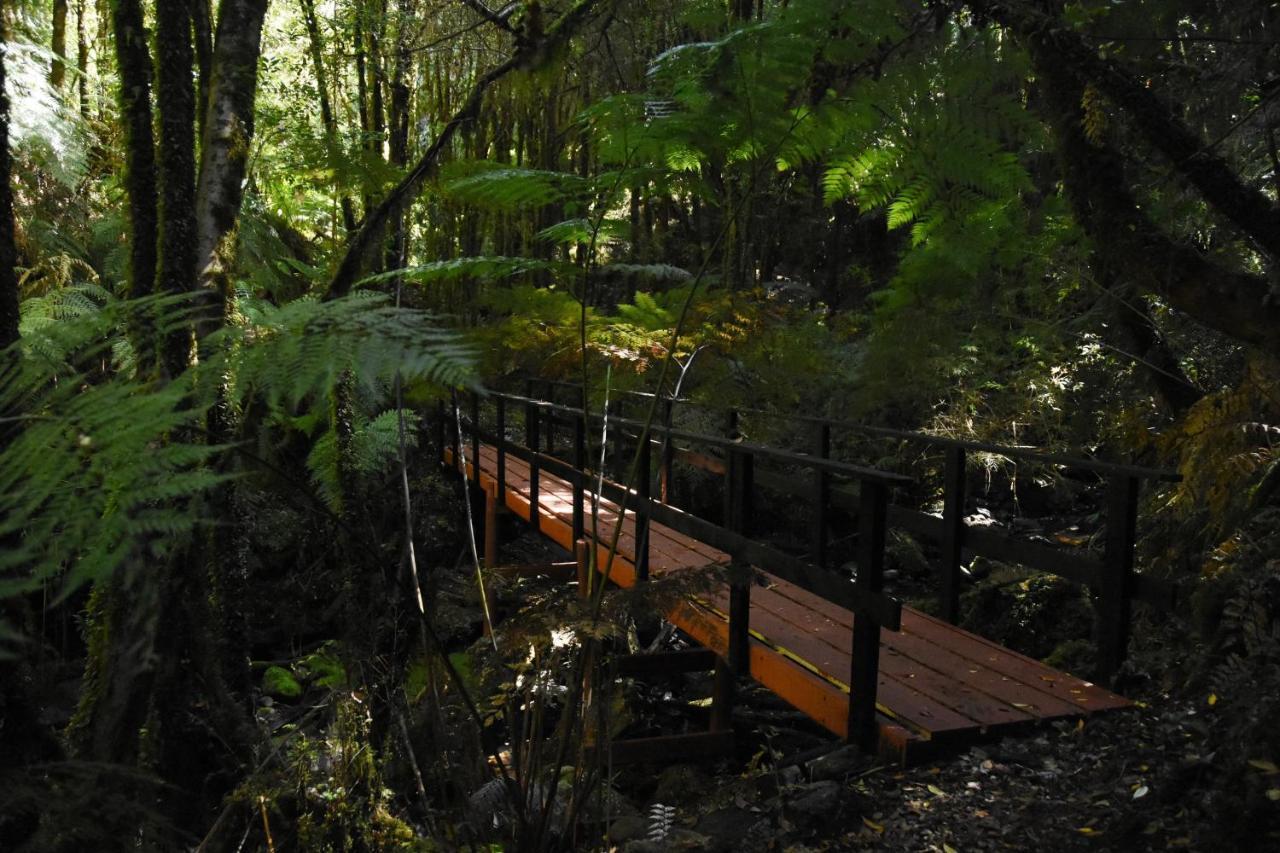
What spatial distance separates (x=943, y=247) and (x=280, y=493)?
19.1 feet

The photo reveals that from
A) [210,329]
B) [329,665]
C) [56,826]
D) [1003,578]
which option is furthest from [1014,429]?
[56,826]

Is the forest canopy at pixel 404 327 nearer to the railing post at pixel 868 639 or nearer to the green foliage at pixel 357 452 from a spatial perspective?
the green foliage at pixel 357 452

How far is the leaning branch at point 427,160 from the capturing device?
2980 millimetres

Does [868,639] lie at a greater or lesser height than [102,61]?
lesser

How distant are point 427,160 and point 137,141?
119 centimetres

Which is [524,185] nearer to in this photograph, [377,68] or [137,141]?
[137,141]

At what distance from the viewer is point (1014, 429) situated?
26.9 ft

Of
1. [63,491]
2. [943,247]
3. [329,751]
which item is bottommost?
[329,751]

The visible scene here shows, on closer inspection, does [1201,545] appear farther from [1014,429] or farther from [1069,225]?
[1014,429]

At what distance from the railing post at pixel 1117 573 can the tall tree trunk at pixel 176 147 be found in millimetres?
3690

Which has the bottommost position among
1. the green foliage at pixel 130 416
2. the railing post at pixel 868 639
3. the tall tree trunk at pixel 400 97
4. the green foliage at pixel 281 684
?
the green foliage at pixel 281 684

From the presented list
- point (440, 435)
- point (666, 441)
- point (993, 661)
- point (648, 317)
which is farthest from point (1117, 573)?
point (440, 435)

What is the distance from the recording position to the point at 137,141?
3.32 metres

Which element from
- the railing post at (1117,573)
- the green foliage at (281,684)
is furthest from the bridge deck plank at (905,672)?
the green foliage at (281,684)
